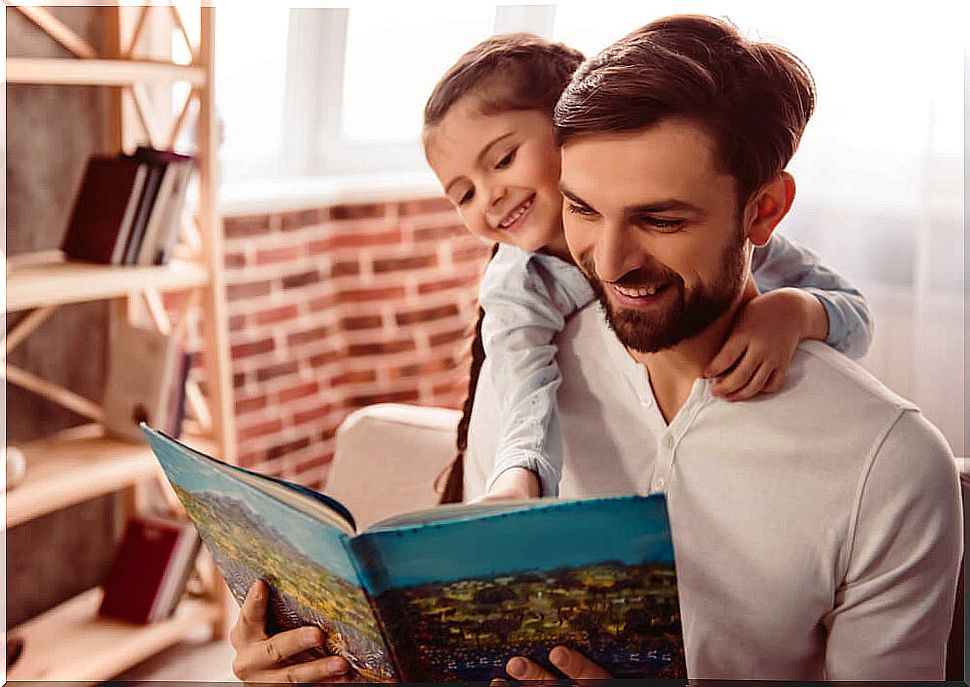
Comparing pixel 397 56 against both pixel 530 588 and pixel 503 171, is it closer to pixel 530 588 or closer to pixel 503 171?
pixel 503 171

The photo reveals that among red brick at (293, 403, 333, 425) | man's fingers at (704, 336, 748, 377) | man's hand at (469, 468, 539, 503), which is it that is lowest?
red brick at (293, 403, 333, 425)

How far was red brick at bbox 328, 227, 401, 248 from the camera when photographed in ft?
8.39

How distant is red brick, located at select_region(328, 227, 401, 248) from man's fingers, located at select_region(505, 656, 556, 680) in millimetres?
1673

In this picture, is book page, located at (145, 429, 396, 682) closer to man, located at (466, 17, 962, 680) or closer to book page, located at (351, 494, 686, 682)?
book page, located at (351, 494, 686, 682)

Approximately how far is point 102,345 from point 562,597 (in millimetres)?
1593

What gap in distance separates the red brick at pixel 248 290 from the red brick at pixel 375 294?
0.21 metres

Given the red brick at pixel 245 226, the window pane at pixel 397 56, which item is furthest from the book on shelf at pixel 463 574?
the red brick at pixel 245 226

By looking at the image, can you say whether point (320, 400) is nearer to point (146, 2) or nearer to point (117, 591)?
point (117, 591)

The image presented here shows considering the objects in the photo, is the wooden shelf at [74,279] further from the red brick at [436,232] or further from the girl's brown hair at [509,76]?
the girl's brown hair at [509,76]

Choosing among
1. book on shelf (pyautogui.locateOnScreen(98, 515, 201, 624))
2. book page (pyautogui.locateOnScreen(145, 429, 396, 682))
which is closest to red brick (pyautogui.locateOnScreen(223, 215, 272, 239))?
book on shelf (pyautogui.locateOnScreen(98, 515, 201, 624))

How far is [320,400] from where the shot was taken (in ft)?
8.71

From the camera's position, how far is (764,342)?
105 centimetres

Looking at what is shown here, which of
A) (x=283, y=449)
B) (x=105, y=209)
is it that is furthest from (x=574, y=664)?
(x=283, y=449)

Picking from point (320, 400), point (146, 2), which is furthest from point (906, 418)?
point (320, 400)
